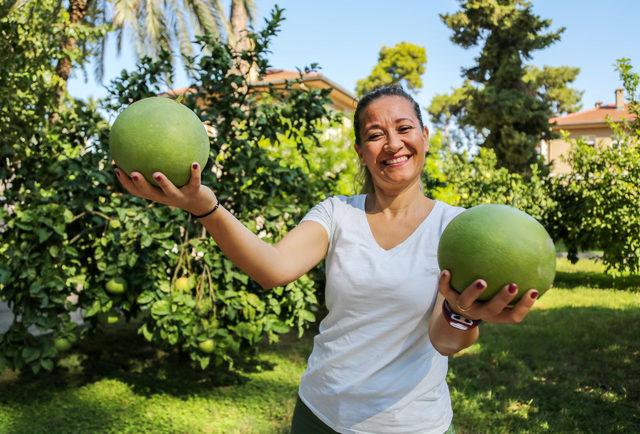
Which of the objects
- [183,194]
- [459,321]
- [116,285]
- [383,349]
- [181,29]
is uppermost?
[181,29]

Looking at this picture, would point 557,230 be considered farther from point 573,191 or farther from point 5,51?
point 5,51

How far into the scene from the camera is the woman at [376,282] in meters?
1.70

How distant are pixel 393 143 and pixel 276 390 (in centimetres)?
373

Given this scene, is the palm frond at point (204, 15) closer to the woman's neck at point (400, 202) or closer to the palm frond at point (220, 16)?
the palm frond at point (220, 16)

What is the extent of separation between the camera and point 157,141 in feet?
5.40

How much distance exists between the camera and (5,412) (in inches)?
179

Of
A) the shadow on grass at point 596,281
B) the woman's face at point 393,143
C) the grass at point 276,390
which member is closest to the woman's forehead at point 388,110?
the woman's face at point 393,143

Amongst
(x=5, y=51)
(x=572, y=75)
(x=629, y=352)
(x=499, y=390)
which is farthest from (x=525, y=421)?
(x=572, y=75)

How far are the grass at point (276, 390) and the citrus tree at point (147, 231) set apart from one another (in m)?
0.56

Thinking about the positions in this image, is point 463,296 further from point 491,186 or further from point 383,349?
point 491,186

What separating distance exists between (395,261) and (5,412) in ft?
13.4

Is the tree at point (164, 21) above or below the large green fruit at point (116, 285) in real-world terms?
above

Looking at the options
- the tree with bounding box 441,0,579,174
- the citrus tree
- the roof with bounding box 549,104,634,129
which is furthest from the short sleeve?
the roof with bounding box 549,104,634,129

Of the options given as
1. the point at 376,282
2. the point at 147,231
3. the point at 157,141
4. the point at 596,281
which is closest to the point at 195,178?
the point at 157,141
